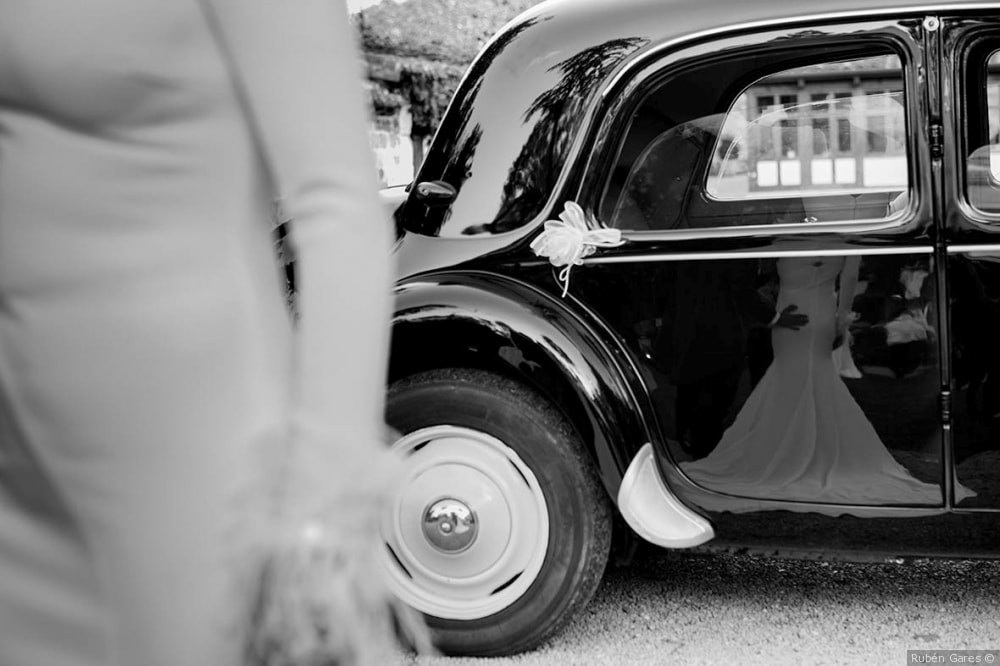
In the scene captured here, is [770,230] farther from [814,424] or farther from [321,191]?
[321,191]

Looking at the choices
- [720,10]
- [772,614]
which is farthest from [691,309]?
[772,614]

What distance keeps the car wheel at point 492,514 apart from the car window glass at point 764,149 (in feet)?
2.10

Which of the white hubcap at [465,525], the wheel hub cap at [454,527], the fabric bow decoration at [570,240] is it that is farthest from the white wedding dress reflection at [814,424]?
the wheel hub cap at [454,527]

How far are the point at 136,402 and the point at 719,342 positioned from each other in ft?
8.42

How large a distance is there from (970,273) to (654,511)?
105 centimetres

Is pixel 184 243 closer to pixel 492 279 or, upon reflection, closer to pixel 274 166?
pixel 274 166

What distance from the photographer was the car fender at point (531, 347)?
339 cm

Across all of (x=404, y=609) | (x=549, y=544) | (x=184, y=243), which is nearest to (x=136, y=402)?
(x=184, y=243)

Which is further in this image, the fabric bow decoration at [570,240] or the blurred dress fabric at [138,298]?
the fabric bow decoration at [570,240]

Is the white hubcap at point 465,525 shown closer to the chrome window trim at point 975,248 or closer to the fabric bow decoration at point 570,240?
the fabric bow decoration at point 570,240

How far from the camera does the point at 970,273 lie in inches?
128

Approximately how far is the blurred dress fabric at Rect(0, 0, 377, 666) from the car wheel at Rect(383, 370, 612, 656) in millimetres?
2455

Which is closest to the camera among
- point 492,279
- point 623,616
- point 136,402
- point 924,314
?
point 136,402

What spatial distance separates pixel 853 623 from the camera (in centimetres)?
372
